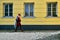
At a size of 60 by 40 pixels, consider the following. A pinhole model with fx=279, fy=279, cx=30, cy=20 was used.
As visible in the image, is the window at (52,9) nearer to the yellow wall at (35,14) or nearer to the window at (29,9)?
the yellow wall at (35,14)

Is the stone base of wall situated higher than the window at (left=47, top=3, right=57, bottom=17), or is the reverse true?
the window at (left=47, top=3, right=57, bottom=17)

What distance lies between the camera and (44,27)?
91.0 feet

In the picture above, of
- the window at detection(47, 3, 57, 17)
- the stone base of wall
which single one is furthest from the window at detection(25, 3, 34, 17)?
the window at detection(47, 3, 57, 17)

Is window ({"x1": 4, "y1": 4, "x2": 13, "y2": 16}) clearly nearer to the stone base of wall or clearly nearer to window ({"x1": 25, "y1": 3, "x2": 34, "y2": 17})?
the stone base of wall

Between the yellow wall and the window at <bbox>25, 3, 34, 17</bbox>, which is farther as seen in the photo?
the window at <bbox>25, 3, 34, 17</bbox>

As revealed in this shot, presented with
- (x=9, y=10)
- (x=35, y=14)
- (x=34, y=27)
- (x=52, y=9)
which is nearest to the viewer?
(x=34, y=27)

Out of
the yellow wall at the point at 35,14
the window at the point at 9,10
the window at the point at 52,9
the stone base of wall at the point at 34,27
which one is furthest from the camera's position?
the window at the point at 9,10

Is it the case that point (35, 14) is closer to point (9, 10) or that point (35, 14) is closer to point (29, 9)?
point (29, 9)

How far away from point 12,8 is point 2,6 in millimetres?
1051

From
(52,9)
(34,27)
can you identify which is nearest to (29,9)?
(34,27)

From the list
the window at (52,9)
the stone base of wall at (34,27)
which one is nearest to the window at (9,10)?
the stone base of wall at (34,27)

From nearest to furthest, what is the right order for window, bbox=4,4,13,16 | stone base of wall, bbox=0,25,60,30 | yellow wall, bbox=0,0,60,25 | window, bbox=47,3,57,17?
stone base of wall, bbox=0,25,60,30 → yellow wall, bbox=0,0,60,25 → window, bbox=47,3,57,17 → window, bbox=4,4,13,16

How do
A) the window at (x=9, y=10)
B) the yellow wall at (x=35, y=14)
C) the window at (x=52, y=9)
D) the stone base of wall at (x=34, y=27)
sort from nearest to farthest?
the stone base of wall at (x=34, y=27) < the yellow wall at (x=35, y=14) < the window at (x=52, y=9) < the window at (x=9, y=10)

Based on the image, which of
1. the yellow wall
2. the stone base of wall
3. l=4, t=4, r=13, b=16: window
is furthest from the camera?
l=4, t=4, r=13, b=16: window
